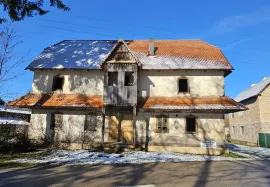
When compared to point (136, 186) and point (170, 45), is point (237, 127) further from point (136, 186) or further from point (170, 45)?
point (136, 186)

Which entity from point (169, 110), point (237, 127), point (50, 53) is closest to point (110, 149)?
point (169, 110)

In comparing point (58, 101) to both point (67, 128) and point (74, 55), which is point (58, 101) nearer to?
point (67, 128)

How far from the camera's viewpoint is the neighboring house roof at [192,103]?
53.7 ft

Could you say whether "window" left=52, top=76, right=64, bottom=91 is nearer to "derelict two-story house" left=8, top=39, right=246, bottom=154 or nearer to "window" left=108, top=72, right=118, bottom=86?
"derelict two-story house" left=8, top=39, right=246, bottom=154

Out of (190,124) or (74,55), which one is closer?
(190,124)

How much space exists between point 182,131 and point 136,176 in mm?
8994

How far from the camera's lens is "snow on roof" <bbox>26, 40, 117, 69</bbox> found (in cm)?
1977

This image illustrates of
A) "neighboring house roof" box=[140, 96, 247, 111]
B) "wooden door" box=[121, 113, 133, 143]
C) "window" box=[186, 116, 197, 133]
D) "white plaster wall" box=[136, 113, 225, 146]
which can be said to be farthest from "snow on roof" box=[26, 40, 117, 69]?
"window" box=[186, 116, 197, 133]

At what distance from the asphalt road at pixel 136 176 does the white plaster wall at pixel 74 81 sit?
9.19 meters

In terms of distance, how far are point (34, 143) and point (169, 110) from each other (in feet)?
36.0

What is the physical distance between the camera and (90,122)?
1823 centimetres

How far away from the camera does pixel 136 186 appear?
A: 7.75 meters

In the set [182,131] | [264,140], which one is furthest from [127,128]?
[264,140]

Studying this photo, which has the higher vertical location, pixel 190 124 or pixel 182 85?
pixel 182 85
